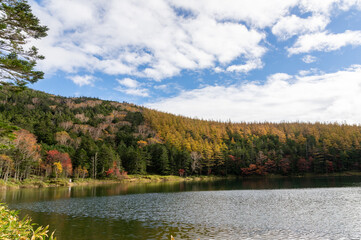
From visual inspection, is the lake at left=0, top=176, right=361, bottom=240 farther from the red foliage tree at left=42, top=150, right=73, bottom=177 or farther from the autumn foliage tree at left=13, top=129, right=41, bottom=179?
the red foliage tree at left=42, top=150, right=73, bottom=177

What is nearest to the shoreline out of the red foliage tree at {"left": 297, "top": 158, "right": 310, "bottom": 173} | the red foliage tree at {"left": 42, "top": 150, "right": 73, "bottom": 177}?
the red foliage tree at {"left": 297, "top": 158, "right": 310, "bottom": 173}

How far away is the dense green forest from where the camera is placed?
79062 millimetres

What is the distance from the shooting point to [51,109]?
17262cm

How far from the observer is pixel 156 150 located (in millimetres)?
116125

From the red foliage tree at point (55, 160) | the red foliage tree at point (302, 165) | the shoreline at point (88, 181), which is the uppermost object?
the red foliage tree at point (55, 160)

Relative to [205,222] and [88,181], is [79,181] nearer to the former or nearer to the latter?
[88,181]

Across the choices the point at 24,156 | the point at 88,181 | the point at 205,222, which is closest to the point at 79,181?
the point at 88,181

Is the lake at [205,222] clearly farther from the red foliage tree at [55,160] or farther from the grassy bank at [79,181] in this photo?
the red foliage tree at [55,160]

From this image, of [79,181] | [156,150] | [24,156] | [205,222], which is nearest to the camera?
[205,222]

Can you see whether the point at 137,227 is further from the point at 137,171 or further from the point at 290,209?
the point at 137,171

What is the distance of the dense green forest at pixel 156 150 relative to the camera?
3113 inches

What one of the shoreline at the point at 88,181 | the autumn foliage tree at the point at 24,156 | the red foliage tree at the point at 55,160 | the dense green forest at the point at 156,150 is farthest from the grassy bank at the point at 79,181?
the red foliage tree at the point at 55,160

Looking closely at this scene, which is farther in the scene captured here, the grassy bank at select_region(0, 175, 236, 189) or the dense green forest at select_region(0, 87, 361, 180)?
the dense green forest at select_region(0, 87, 361, 180)

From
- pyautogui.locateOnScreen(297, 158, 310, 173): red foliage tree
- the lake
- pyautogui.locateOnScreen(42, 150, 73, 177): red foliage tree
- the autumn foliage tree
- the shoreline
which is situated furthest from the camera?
pyautogui.locateOnScreen(297, 158, 310, 173): red foliage tree
